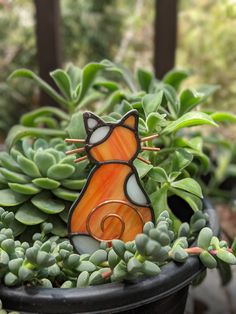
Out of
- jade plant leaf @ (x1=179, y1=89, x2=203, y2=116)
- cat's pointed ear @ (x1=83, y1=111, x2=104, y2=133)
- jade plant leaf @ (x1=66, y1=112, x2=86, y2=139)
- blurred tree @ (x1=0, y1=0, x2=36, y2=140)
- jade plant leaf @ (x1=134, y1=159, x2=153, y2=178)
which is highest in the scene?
cat's pointed ear @ (x1=83, y1=111, x2=104, y2=133)

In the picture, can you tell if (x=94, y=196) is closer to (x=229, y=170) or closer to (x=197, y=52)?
(x=229, y=170)

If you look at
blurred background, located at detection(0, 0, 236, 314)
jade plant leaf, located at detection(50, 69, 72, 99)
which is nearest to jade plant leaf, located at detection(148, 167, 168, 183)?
jade plant leaf, located at detection(50, 69, 72, 99)

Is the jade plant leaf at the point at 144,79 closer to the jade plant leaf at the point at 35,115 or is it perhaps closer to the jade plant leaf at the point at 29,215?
the jade plant leaf at the point at 35,115

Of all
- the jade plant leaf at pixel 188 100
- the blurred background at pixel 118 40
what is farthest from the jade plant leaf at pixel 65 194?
the blurred background at pixel 118 40

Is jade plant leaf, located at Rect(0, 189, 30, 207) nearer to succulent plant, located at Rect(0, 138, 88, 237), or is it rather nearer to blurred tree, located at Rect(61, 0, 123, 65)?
succulent plant, located at Rect(0, 138, 88, 237)

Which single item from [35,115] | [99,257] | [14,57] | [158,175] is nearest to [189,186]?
[158,175]
